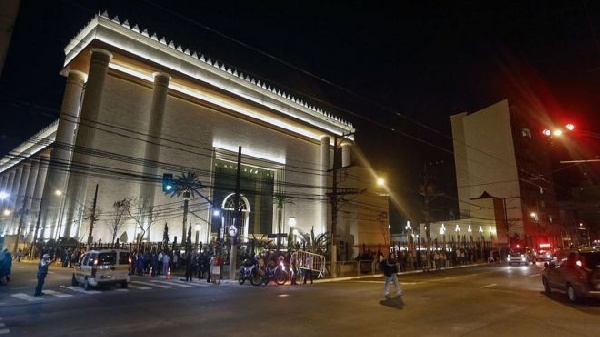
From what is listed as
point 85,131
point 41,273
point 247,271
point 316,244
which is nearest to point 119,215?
point 85,131

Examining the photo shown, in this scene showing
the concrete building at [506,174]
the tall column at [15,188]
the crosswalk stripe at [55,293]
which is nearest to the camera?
the crosswalk stripe at [55,293]

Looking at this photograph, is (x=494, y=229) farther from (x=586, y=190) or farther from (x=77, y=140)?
(x=77, y=140)

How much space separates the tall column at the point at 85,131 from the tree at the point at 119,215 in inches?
127

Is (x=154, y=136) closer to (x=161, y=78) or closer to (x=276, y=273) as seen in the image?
(x=161, y=78)

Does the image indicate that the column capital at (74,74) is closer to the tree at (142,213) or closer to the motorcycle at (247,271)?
the tree at (142,213)

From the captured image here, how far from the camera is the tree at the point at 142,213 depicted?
40.5 meters

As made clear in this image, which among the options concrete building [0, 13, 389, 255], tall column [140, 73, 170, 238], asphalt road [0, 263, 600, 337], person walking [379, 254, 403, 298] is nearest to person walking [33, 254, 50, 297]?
asphalt road [0, 263, 600, 337]

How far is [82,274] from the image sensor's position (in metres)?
17.6

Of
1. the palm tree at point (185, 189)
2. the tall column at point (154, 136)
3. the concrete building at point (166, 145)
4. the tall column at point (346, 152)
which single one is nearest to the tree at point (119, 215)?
the concrete building at point (166, 145)

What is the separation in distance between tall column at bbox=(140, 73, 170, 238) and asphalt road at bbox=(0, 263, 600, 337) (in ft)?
92.7

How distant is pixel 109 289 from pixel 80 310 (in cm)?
716

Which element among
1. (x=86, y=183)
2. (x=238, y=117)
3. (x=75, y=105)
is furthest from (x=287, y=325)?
(x=238, y=117)

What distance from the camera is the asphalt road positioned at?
780 centimetres

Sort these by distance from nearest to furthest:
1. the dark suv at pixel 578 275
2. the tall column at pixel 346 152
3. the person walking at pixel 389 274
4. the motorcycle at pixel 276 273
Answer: the dark suv at pixel 578 275 < the person walking at pixel 389 274 < the motorcycle at pixel 276 273 < the tall column at pixel 346 152
